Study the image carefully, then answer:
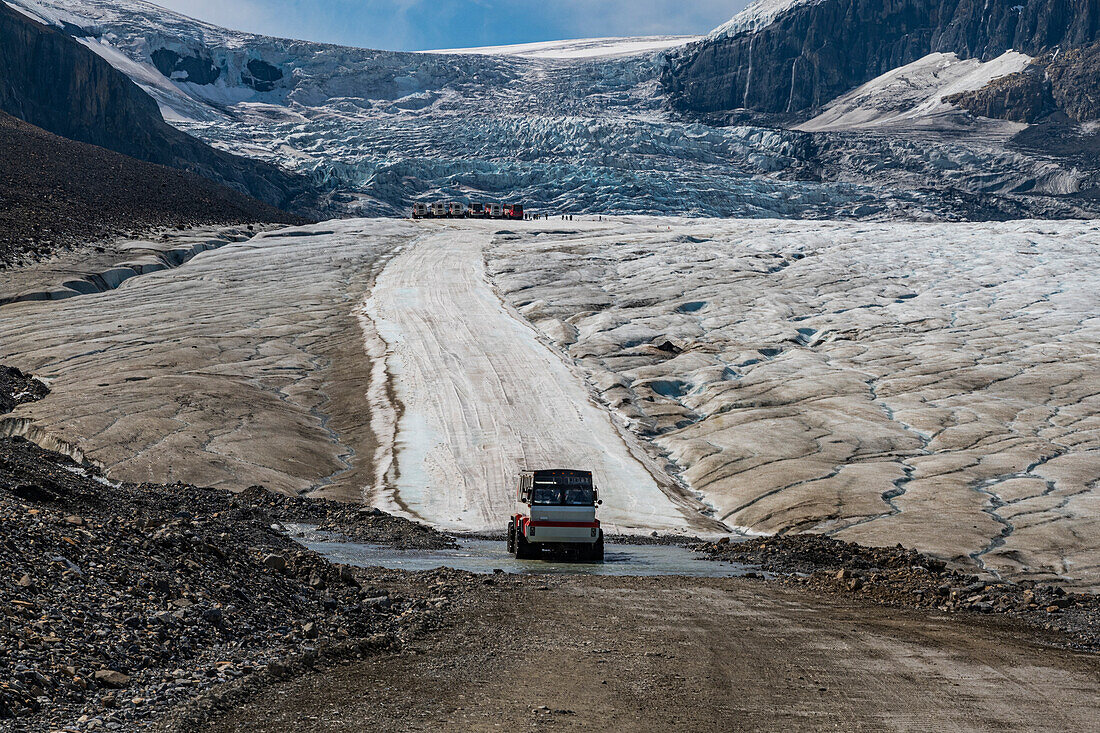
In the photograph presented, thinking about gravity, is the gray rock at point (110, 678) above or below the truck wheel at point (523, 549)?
above

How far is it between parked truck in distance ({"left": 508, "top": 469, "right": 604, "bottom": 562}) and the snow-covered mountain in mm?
107719

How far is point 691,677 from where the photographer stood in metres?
11.7

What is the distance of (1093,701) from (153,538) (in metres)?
11.9

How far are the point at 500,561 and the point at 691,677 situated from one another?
11.9m

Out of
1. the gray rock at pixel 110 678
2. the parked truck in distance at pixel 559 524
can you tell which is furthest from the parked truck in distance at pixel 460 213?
the gray rock at pixel 110 678

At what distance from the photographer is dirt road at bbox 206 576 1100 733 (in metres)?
9.99

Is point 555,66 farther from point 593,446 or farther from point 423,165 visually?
point 593,446

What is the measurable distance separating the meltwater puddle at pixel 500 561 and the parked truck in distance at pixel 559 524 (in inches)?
12.5

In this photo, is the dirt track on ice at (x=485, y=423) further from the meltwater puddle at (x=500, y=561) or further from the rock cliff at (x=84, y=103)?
the rock cliff at (x=84, y=103)

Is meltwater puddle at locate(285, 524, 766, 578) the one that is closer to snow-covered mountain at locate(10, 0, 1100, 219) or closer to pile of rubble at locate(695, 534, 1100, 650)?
pile of rubble at locate(695, 534, 1100, 650)

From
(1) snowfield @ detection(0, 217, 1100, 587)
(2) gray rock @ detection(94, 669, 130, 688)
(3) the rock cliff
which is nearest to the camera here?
(2) gray rock @ detection(94, 669, 130, 688)

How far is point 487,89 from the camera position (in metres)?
178

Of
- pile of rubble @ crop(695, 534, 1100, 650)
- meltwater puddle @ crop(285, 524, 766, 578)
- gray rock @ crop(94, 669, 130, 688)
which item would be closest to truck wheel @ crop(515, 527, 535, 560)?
meltwater puddle @ crop(285, 524, 766, 578)

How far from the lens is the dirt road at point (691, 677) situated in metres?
9.99
